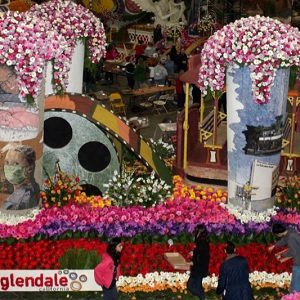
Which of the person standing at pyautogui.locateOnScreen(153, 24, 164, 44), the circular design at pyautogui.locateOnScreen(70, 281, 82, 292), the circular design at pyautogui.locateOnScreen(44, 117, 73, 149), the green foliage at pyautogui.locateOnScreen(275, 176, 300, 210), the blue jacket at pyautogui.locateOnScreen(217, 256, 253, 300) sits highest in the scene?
the person standing at pyautogui.locateOnScreen(153, 24, 164, 44)

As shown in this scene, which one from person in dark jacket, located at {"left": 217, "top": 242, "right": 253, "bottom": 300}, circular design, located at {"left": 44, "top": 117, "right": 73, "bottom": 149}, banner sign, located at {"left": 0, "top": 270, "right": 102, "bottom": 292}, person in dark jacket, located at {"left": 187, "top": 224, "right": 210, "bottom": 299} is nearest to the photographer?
person in dark jacket, located at {"left": 217, "top": 242, "right": 253, "bottom": 300}

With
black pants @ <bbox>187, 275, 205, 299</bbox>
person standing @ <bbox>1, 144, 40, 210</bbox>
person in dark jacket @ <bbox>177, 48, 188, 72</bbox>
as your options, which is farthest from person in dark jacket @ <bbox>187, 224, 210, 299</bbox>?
person in dark jacket @ <bbox>177, 48, 188, 72</bbox>

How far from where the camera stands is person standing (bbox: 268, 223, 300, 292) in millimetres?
8906

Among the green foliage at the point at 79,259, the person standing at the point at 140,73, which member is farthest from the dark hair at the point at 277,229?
the person standing at the point at 140,73

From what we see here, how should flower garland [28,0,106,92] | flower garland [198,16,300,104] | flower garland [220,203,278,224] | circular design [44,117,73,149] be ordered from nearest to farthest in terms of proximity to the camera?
1. flower garland [198,16,300,104]
2. flower garland [220,203,278,224]
3. circular design [44,117,73,149]
4. flower garland [28,0,106,92]

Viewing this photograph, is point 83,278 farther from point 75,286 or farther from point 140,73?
point 140,73

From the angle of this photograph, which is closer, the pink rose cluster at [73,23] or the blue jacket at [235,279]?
the blue jacket at [235,279]

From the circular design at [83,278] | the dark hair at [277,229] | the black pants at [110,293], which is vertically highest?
the dark hair at [277,229]

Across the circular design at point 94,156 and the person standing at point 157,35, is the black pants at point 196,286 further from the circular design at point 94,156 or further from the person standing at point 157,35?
the person standing at point 157,35

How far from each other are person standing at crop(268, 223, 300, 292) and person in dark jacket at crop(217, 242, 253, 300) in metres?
0.79

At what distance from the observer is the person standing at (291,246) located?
8906mm

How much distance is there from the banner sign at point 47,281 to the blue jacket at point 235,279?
1996 mm

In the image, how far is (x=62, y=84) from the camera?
972 centimetres

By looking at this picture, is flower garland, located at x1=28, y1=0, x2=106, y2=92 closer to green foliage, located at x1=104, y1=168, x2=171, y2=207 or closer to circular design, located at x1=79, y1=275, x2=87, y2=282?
green foliage, located at x1=104, y1=168, x2=171, y2=207
